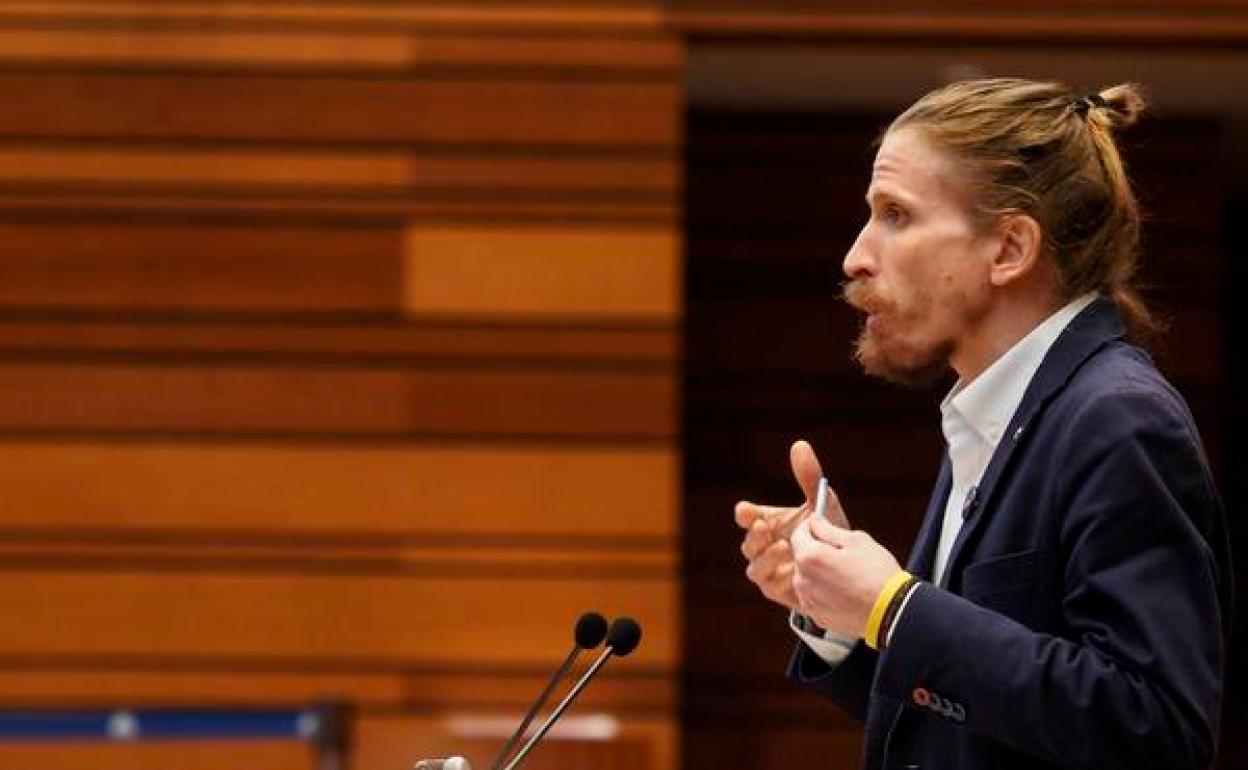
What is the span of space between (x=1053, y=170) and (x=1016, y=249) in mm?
81

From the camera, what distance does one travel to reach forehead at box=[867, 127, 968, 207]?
81.4 inches

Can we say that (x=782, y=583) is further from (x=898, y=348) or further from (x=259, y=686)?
(x=259, y=686)

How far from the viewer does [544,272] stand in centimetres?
589

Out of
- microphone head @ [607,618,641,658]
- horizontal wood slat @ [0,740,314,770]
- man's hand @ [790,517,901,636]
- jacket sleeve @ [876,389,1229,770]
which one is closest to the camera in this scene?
jacket sleeve @ [876,389,1229,770]

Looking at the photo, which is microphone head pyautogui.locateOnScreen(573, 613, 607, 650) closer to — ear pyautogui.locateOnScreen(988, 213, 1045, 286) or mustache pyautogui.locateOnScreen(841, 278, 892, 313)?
mustache pyautogui.locateOnScreen(841, 278, 892, 313)

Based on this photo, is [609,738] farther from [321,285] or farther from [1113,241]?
[1113,241]

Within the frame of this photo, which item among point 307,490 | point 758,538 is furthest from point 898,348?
point 307,490

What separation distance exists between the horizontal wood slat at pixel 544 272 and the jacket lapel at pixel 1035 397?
12.8 feet

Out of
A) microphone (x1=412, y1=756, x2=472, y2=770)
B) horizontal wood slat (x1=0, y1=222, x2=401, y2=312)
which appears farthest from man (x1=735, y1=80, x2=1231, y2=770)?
horizontal wood slat (x1=0, y1=222, x2=401, y2=312)

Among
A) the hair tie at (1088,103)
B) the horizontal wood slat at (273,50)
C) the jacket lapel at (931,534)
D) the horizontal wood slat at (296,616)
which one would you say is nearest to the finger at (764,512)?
the jacket lapel at (931,534)

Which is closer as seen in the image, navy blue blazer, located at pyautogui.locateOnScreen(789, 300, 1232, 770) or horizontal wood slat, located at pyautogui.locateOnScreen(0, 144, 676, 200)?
navy blue blazer, located at pyautogui.locateOnScreen(789, 300, 1232, 770)

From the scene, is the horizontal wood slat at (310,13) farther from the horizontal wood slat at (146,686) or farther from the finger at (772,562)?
the finger at (772,562)

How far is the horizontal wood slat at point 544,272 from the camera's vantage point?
5.87 meters

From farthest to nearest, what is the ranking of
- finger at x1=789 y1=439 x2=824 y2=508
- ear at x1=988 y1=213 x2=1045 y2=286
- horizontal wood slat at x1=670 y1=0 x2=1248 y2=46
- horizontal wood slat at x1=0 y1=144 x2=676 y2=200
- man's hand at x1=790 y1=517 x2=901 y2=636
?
horizontal wood slat at x1=670 y1=0 x2=1248 y2=46
horizontal wood slat at x1=0 y1=144 x2=676 y2=200
finger at x1=789 y1=439 x2=824 y2=508
ear at x1=988 y1=213 x2=1045 y2=286
man's hand at x1=790 y1=517 x2=901 y2=636
